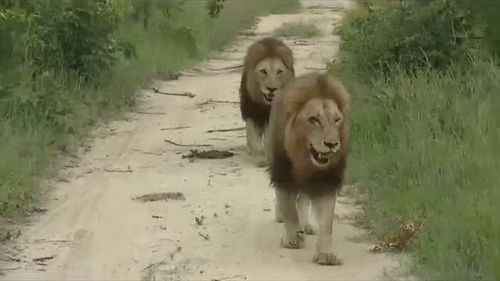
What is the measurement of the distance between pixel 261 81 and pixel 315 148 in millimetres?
3546

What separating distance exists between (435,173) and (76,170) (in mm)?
3653

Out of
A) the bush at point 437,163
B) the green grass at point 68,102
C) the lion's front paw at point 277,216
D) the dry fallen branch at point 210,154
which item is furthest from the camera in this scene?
the dry fallen branch at point 210,154

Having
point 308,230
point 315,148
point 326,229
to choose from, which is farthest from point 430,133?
point 315,148

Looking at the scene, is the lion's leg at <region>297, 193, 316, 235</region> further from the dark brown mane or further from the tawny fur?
the tawny fur

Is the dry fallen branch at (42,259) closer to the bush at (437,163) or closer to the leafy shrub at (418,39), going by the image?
the bush at (437,163)

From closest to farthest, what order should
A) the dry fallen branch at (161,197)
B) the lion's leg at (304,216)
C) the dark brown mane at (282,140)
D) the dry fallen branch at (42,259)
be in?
the dark brown mane at (282,140), the dry fallen branch at (42,259), the lion's leg at (304,216), the dry fallen branch at (161,197)

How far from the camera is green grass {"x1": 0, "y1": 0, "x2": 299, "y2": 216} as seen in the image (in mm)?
9156

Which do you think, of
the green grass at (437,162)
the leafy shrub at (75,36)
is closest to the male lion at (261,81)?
the green grass at (437,162)

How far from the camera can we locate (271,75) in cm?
1005

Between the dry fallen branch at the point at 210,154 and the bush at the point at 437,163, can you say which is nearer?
the bush at the point at 437,163

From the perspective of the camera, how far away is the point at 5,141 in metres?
9.93

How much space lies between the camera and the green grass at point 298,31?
2377 centimetres

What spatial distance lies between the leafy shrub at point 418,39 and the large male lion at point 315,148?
477 centimetres

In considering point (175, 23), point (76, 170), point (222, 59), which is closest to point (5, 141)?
point (76, 170)
